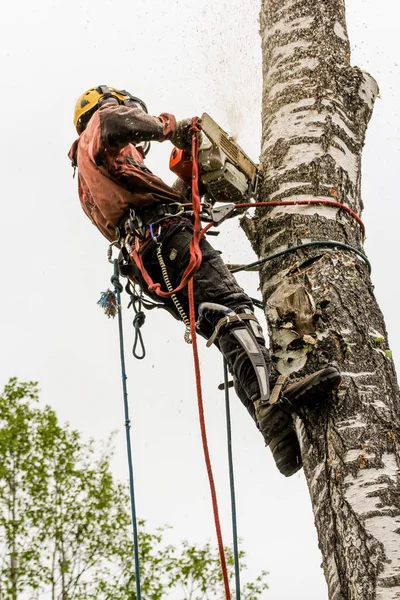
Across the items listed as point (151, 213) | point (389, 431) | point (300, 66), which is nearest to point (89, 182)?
Answer: point (151, 213)

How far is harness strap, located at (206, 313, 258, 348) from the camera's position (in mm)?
3383

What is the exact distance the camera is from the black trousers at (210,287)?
3322 mm

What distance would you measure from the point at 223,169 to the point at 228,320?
704 millimetres

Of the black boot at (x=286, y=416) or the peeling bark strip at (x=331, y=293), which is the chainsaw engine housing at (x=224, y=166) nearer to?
the peeling bark strip at (x=331, y=293)

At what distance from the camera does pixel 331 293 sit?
3076mm

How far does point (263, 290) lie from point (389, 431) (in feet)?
2.81

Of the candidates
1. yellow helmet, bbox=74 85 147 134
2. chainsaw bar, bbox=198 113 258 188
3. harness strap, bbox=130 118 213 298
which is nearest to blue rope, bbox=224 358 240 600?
harness strap, bbox=130 118 213 298

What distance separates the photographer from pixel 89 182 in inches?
155

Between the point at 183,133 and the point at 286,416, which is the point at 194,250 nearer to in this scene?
the point at 183,133

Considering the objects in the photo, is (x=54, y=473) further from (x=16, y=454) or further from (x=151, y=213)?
(x=151, y=213)

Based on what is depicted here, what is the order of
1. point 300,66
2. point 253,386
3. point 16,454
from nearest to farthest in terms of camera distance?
1. point 253,386
2. point 300,66
3. point 16,454

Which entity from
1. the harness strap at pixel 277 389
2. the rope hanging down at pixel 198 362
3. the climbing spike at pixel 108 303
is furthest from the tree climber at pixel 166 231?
the climbing spike at pixel 108 303

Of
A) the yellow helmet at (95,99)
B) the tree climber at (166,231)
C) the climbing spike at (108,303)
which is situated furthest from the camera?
the climbing spike at (108,303)

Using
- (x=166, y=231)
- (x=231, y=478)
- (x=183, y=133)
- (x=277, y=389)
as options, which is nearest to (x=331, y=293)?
(x=277, y=389)
